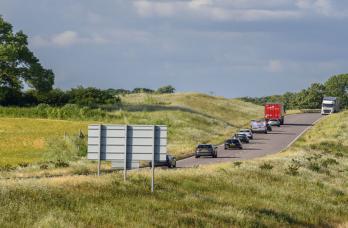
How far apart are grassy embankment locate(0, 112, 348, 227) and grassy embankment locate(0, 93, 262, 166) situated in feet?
83.8

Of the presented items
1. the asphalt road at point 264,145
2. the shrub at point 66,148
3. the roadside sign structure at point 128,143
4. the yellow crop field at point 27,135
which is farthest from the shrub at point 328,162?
the roadside sign structure at point 128,143

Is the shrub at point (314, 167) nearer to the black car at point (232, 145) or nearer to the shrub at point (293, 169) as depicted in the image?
the shrub at point (293, 169)

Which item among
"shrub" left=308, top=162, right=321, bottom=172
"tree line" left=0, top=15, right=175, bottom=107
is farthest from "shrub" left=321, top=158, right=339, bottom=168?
"tree line" left=0, top=15, right=175, bottom=107

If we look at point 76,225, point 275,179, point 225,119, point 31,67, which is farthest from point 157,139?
point 225,119

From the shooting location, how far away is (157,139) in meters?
30.3

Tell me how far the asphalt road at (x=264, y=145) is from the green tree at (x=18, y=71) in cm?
3389

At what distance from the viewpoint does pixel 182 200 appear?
31.2m

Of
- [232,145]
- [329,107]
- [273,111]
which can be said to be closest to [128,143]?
[232,145]

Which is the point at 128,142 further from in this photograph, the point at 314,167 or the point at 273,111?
the point at 273,111

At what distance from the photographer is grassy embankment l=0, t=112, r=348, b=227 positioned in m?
25.5

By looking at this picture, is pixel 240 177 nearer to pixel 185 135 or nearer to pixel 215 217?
pixel 215 217

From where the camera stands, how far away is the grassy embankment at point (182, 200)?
1003 inches

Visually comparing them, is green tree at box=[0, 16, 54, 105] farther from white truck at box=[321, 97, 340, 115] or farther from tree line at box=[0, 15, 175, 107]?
white truck at box=[321, 97, 340, 115]

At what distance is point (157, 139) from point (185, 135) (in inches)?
2846
